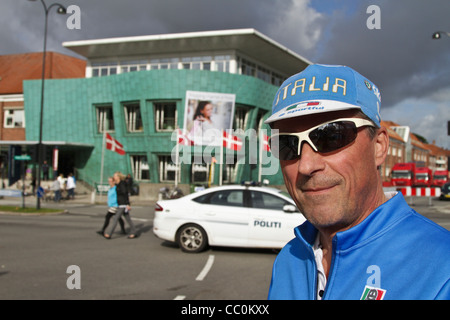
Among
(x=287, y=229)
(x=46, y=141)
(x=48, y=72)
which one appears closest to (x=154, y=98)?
(x=46, y=141)

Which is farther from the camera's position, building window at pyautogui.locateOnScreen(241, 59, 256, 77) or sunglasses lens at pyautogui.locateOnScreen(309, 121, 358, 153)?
building window at pyautogui.locateOnScreen(241, 59, 256, 77)

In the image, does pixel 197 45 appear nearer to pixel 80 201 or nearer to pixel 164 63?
pixel 164 63

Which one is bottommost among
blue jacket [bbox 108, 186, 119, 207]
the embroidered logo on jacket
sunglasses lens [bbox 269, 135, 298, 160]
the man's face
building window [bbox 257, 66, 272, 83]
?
blue jacket [bbox 108, 186, 119, 207]

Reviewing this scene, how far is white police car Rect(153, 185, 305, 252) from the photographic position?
8742 mm

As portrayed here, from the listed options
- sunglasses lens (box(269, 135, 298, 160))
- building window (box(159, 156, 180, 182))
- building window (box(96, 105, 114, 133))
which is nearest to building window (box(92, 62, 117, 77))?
building window (box(96, 105, 114, 133))

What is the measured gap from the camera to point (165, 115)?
106ft

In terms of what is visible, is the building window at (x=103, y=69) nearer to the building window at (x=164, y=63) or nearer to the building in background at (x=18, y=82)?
the building window at (x=164, y=63)

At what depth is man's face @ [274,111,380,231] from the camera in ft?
4.33

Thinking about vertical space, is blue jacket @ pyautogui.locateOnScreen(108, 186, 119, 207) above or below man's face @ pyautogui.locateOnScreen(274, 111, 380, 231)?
below

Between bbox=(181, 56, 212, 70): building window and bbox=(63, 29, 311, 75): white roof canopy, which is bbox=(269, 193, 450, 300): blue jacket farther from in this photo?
bbox=(181, 56, 212, 70): building window

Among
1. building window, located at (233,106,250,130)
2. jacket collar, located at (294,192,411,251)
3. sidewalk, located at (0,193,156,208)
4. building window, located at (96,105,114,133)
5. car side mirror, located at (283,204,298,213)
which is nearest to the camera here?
jacket collar, located at (294,192,411,251)

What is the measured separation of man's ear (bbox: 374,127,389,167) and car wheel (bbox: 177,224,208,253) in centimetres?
783

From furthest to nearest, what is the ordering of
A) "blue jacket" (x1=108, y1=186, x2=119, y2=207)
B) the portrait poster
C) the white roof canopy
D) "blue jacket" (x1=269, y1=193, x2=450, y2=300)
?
the white roof canopy → the portrait poster → "blue jacket" (x1=108, y1=186, x2=119, y2=207) → "blue jacket" (x1=269, y1=193, x2=450, y2=300)

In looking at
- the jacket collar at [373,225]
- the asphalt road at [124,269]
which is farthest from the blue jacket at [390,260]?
the asphalt road at [124,269]
